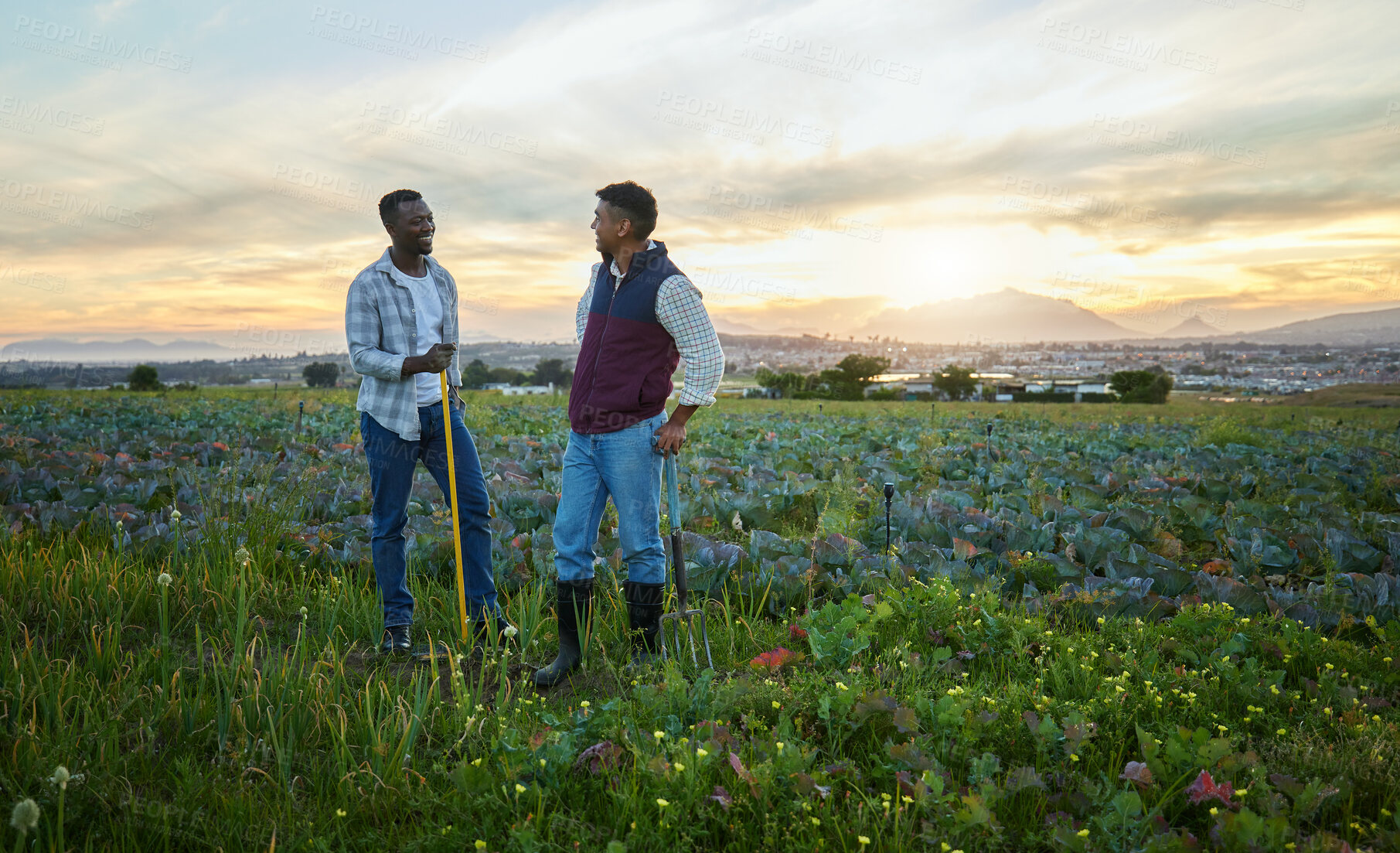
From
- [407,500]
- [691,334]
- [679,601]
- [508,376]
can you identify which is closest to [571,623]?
[679,601]

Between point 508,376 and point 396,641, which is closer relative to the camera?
point 396,641

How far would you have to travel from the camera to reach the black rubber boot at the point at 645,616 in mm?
3574

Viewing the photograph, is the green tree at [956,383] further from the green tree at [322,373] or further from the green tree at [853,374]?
the green tree at [322,373]

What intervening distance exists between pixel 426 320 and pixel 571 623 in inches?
69.8

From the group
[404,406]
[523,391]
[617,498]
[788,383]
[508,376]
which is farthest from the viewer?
[508,376]

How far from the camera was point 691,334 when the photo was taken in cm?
329

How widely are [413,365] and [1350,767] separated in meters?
4.13

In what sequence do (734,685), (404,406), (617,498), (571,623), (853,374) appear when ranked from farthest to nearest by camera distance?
(853,374) < (404,406) < (571,623) < (617,498) < (734,685)

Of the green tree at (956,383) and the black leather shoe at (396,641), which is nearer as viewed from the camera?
the black leather shoe at (396,641)

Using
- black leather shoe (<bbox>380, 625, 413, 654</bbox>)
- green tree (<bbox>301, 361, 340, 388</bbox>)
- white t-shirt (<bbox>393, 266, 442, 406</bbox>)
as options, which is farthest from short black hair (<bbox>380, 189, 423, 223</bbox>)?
green tree (<bbox>301, 361, 340, 388</bbox>)

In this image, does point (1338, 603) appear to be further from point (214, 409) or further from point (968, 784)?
point (214, 409)

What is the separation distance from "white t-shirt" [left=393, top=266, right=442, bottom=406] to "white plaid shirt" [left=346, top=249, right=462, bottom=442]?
0.08 feet

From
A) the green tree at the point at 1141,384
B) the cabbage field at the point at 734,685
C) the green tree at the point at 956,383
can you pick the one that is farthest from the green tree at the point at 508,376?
the cabbage field at the point at 734,685

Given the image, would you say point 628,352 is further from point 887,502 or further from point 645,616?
point 887,502
